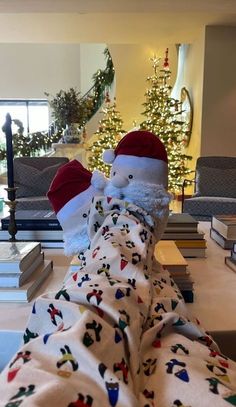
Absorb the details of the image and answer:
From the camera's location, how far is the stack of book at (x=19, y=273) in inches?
30.2

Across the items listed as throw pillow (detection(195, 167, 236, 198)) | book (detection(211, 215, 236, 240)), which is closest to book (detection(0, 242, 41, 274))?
book (detection(211, 215, 236, 240))

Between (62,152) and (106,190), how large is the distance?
602cm

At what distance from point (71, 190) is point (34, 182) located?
3.19 m

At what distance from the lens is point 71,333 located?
16.8 inches

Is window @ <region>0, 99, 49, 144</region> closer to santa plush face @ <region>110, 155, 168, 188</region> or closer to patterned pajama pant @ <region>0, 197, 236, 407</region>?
santa plush face @ <region>110, 155, 168, 188</region>

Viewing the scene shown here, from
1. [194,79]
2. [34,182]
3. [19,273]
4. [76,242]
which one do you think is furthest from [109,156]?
[194,79]

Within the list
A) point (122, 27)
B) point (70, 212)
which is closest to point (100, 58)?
point (122, 27)

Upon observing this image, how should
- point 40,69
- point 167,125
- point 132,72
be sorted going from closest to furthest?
point 167,125
point 132,72
point 40,69

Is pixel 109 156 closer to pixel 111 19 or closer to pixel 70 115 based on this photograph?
pixel 111 19

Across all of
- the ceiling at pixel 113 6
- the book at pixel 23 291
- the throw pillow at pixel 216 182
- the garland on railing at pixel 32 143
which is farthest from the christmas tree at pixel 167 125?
the book at pixel 23 291

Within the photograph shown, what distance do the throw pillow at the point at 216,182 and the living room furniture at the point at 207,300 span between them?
308cm

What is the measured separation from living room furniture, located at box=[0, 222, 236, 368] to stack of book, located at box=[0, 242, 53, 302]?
0.02m

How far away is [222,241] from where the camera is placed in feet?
3.98

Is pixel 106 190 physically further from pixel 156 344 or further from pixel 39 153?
pixel 39 153
